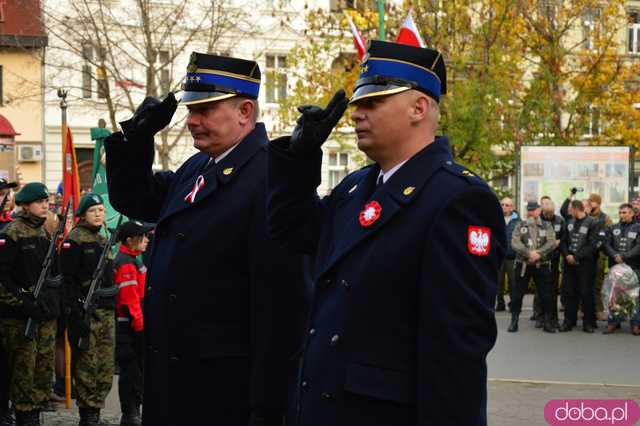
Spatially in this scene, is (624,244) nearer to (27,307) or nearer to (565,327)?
(565,327)

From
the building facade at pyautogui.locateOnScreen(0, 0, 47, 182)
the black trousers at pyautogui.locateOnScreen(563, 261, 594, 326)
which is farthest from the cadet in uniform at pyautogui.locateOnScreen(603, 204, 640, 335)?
the building facade at pyautogui.locateOnScreen(0, 0, 47, 182)

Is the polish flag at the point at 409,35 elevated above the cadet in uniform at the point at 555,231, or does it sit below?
above

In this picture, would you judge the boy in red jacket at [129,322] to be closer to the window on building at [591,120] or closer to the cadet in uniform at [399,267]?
the cadet in uniform at [399,267]

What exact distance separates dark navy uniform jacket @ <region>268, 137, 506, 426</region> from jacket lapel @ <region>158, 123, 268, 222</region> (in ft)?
3.08

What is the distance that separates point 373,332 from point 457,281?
0.30m

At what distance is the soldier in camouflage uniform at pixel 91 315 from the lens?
26.9 ft

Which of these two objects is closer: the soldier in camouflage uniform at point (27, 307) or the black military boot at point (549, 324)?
the soldier in camouflage uniform at point (27, 307)

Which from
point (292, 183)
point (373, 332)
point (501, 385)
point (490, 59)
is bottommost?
point (501, 385)

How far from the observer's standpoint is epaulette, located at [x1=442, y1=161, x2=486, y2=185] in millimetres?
3238

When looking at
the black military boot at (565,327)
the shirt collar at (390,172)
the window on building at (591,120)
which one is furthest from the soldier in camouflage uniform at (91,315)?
the window on building at (591,120)

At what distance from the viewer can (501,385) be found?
34.3ft

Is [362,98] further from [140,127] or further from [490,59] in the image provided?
[490,59]

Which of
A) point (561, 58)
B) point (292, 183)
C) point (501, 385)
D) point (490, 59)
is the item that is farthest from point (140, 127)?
point (561, 58)

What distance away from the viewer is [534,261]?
15508 mm
